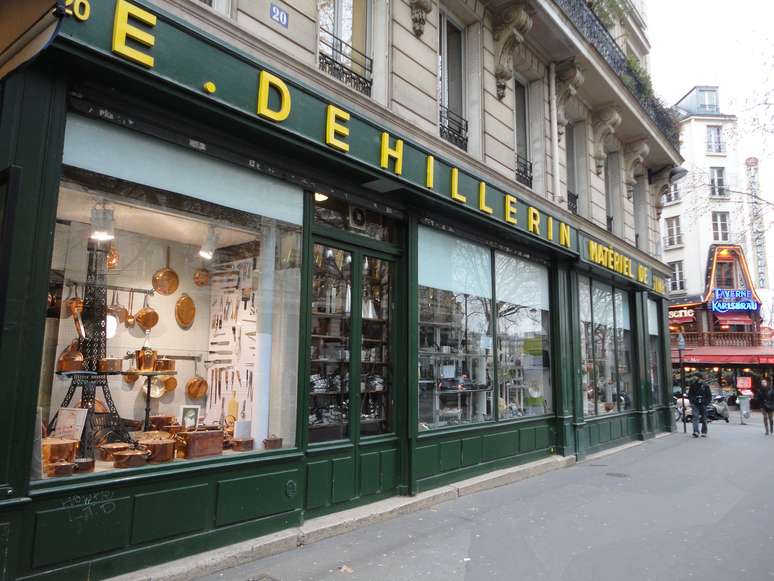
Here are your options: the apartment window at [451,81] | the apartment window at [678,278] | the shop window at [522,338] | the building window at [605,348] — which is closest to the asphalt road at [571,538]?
the shop window at [522,338]

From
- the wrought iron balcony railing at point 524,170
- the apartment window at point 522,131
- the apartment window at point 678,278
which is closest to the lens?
the wrought iron balcony railing at point 524,170

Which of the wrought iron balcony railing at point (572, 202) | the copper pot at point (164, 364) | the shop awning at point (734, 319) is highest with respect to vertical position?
the wrought iron balcony railing at point (572, 202)

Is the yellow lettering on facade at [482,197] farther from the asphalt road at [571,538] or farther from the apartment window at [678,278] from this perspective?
the apartment window at [678,278]

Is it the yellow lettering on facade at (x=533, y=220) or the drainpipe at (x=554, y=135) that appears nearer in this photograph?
the yellow lettering on facade at (x=533, y=220)

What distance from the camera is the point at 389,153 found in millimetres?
6207

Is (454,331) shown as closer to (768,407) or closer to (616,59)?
(616,59)

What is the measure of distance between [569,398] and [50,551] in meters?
8.57

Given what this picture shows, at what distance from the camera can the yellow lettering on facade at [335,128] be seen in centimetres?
550

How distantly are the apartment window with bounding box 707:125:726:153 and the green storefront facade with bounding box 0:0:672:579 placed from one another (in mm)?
33124

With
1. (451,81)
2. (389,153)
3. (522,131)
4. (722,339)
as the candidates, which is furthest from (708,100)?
(389,153)

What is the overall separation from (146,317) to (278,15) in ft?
11.2

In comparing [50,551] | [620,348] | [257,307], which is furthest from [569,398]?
[50,551]

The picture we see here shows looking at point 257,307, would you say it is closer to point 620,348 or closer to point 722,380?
point 620,348

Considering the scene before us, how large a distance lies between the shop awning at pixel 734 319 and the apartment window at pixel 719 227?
5.42m
